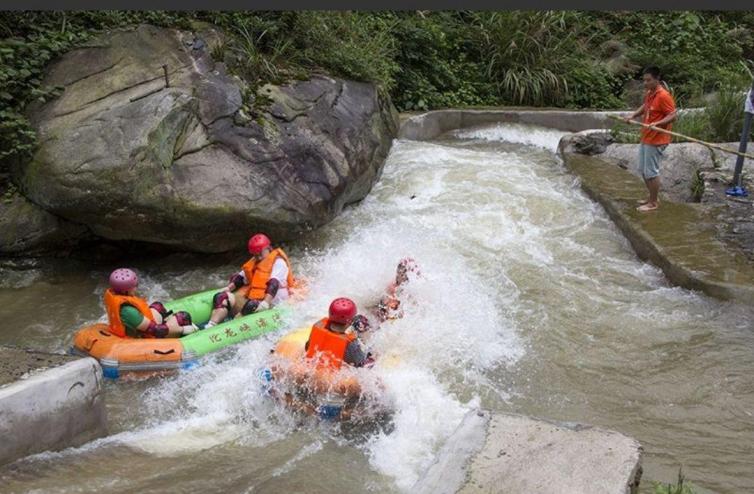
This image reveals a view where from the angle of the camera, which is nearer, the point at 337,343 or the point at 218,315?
the point at 337,343

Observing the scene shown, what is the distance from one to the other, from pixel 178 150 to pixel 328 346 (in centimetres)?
309

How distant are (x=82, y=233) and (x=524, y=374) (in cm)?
467

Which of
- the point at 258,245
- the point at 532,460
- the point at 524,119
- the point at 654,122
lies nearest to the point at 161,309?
the point at 258,245

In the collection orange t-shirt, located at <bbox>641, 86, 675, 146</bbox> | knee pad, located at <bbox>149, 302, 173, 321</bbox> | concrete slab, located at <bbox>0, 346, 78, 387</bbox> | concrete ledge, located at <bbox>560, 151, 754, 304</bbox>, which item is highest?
orange t-shirt, located at <bbox>641, 86, 675, 146</bbox>

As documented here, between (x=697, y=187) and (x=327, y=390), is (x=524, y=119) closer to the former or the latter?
(x=697, y=187)

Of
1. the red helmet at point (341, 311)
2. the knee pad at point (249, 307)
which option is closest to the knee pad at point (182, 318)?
the knee pad at point (249, 307)

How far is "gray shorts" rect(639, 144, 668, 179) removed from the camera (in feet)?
25.7

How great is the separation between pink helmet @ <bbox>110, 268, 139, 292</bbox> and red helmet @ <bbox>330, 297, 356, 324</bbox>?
1763 mm

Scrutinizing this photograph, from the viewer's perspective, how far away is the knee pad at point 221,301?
20.6 feet

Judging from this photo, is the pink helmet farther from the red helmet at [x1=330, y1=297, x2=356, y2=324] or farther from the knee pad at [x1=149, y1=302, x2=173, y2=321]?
the red helmet at [x1=330, y1=297, x2=356, y2=324]

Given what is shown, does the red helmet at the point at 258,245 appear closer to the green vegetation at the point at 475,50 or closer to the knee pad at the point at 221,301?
the knee pad at the point at 221,301

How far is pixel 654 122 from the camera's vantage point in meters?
7.87

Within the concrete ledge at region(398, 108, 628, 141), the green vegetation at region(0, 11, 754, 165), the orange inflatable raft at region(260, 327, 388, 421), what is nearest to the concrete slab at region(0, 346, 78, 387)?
the orange inflatable raft at region(260, 327, 388, 421)

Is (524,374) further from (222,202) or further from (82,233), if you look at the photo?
(82,233)
